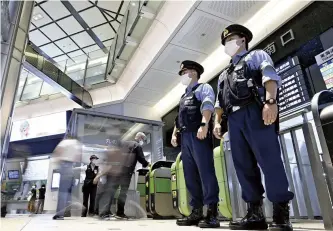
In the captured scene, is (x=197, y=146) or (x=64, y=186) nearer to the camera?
(x=197, y=146)

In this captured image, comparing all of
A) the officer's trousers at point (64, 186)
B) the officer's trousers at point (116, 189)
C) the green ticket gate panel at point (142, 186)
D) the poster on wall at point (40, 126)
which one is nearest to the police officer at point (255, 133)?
the officer's trousers at point (116, 189)

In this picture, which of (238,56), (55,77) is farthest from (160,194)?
(55,77)

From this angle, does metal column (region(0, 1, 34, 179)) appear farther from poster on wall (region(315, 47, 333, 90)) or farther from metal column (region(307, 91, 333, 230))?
poster on wall (region(315, 47, 333, 90))

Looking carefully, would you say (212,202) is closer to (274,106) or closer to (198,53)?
(274,106)

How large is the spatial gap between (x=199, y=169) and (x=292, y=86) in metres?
2.87

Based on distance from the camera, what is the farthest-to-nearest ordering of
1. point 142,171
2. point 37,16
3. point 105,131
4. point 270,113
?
1. point 37,16
2. point 105,131
3. point 142,171
4. point 270,113

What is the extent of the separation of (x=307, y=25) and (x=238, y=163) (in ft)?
10.9

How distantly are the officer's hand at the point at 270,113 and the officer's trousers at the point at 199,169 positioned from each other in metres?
0.76

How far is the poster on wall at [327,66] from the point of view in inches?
147

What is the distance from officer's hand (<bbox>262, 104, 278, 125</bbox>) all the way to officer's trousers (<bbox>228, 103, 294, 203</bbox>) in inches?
3.2

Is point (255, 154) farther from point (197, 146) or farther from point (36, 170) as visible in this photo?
point (36, 170)

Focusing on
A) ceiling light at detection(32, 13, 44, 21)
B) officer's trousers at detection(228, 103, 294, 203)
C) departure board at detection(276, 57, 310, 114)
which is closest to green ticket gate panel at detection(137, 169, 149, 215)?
departure board at detection(276, 57, 310, 114)

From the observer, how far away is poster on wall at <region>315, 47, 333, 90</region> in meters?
3.74

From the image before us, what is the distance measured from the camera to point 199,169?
7.26 feet
